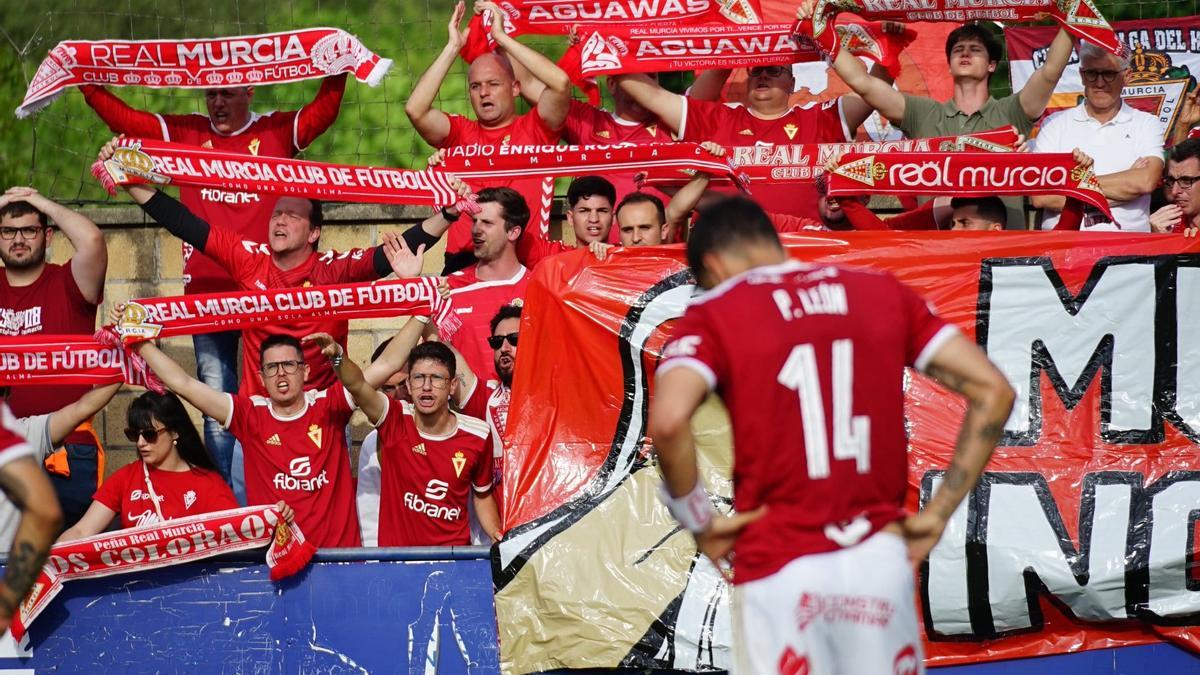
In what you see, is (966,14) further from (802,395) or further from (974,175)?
(802,395)

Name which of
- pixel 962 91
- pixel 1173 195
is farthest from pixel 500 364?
pixel 1173 195

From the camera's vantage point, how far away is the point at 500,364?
7.81 metres

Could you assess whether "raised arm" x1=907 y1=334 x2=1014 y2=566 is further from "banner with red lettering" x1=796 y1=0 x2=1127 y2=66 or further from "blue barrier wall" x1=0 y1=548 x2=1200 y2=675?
"banner with red lettering" x1=796 y1=0 x2=1127 y2=66

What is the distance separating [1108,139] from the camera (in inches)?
323

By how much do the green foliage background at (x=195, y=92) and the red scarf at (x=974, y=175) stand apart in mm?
6310

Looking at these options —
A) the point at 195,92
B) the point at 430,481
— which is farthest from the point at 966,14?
the point at 195,92

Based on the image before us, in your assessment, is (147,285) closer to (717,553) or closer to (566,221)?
(566,221)

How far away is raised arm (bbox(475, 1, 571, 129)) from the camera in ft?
28.0

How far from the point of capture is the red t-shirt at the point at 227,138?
8.76m

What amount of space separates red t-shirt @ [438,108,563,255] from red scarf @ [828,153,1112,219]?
6.93 feet

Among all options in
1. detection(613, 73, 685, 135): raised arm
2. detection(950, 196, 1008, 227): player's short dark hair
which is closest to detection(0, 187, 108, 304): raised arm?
detection(613, 73, 685, 135): raised arm

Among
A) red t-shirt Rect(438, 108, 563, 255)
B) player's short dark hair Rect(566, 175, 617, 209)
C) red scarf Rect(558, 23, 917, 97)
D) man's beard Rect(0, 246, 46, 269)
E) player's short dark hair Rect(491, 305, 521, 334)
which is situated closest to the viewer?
player's short dark hair Rect(491, 305, 521, 334)

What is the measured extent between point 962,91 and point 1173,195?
1347 mm

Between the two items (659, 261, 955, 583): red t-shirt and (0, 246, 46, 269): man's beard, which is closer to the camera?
(659, 261, 955, 583): red t-shirt
